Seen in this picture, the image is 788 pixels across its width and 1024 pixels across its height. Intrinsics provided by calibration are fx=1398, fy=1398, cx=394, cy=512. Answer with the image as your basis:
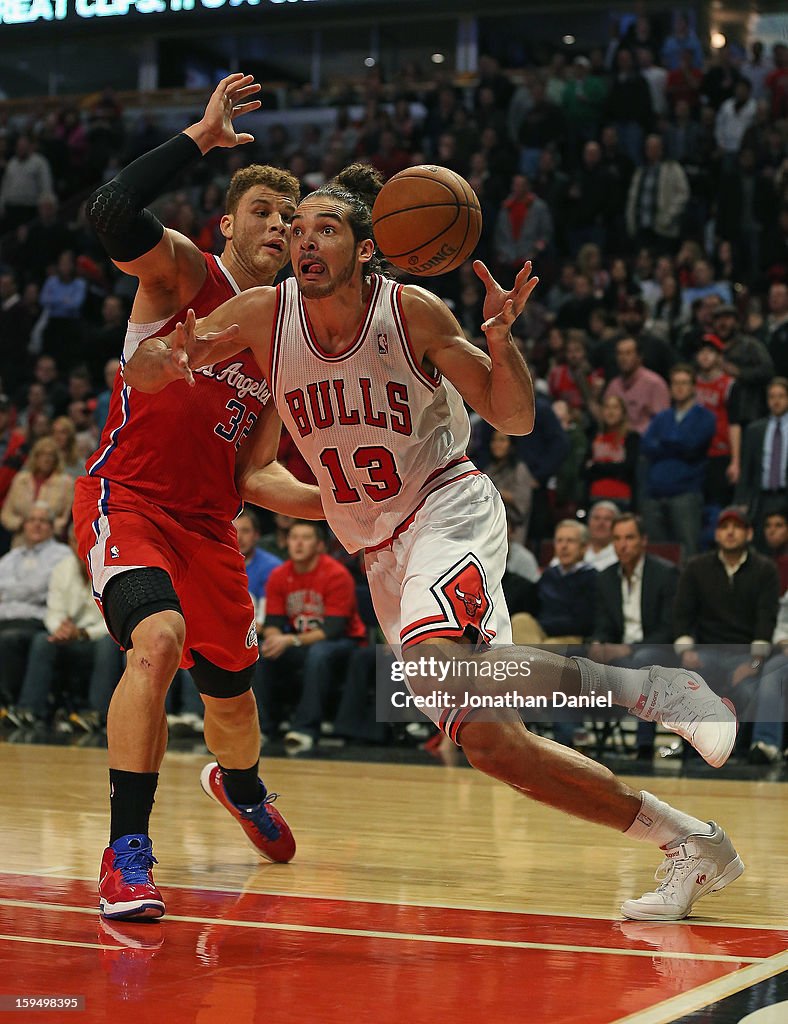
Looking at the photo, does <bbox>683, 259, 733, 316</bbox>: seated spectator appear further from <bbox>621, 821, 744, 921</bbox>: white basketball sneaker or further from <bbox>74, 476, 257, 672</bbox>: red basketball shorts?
<bbox>621, 821, 744, 921</bbox>: white basketball sneaker

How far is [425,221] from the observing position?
4.46 meters

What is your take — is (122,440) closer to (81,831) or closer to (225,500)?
(225,500)

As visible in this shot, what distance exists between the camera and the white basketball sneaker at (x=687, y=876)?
4.18m

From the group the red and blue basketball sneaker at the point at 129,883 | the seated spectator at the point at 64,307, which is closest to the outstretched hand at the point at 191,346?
the red and blue basketball sneaker at the point at 129,883

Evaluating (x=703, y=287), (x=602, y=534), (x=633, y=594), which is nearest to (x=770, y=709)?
(x=633, y=594)

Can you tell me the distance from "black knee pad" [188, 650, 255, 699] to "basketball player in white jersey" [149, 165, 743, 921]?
0.79m

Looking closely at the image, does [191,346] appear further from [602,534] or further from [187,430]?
[602,534]

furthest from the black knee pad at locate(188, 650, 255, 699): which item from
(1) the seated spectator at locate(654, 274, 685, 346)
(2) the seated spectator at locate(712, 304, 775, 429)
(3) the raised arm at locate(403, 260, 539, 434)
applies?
(1) the seated spectator at locate(654, 274, 685, 346)

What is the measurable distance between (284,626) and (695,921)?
20.2 ft

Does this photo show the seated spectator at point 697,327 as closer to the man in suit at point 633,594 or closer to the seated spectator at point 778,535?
the seated spectator at point 778,535

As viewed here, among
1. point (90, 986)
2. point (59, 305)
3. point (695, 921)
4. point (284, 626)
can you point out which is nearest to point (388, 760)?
point (284, 626)

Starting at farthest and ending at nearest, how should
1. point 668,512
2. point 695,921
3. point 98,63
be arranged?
point 98,63 < point 668,512 < point 695,921

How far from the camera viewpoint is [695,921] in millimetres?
4180

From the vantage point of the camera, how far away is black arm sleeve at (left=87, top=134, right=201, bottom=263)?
176 inches
